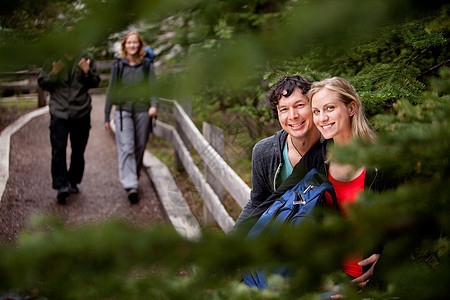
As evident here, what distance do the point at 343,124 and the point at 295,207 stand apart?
1.88ft

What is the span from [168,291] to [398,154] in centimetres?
56

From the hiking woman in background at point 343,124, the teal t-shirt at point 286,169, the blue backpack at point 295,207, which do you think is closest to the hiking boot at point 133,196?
the teal t-shirt at point 286,169

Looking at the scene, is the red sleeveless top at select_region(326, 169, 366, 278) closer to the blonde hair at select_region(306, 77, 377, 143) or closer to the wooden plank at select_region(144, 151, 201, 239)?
the blonde hair at select_region(306, 77, 377, 143)

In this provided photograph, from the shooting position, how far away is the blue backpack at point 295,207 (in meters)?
2.25

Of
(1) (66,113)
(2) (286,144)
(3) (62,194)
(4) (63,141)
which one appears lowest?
(3) (62,194)

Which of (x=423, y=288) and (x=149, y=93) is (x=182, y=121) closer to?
(x=149, y=93)

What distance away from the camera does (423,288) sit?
978 millimetres

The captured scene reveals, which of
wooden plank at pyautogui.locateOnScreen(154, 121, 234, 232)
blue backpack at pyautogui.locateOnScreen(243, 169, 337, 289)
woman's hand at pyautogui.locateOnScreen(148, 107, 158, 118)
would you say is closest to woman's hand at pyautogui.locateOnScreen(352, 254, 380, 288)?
blue backpack at pyautogui.locateOnScreen(243, 169, 337, 289)

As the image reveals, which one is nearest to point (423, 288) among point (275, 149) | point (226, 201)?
point (275, 149)

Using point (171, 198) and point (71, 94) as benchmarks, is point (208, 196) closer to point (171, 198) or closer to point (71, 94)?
point (171, 198)

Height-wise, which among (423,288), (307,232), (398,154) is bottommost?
(423,288)

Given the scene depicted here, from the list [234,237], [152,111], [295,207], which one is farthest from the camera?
[152,111]

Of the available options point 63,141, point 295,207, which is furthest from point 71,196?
point 295,207

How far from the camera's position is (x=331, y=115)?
8.34 ft
